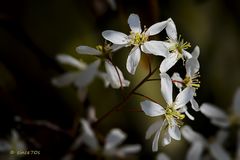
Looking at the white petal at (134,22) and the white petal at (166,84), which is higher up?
the white petal at (134,22)

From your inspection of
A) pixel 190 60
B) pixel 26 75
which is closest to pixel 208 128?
pixel 26 75

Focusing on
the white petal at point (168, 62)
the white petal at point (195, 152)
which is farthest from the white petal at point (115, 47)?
the white petal at point (195, 152)

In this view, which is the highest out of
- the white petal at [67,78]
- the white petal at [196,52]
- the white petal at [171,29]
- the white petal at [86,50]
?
the white petal at [67,78]

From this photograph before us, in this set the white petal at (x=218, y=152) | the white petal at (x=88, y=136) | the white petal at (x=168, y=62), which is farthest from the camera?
the white petal at (x=218, y=152)

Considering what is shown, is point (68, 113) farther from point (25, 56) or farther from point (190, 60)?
point (190, 60)

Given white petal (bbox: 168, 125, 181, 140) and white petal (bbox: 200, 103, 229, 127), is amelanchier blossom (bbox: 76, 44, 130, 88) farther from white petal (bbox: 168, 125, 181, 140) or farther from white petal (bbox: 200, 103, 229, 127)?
white petal (bbox: 200, 103, 229, 127)

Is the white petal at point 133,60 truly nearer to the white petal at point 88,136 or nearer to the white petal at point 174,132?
the white petal at point 174,132

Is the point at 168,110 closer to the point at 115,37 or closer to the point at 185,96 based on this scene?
the point at 185,96

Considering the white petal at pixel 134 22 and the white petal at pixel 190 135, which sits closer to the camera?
the white petal at pixel 134 22
